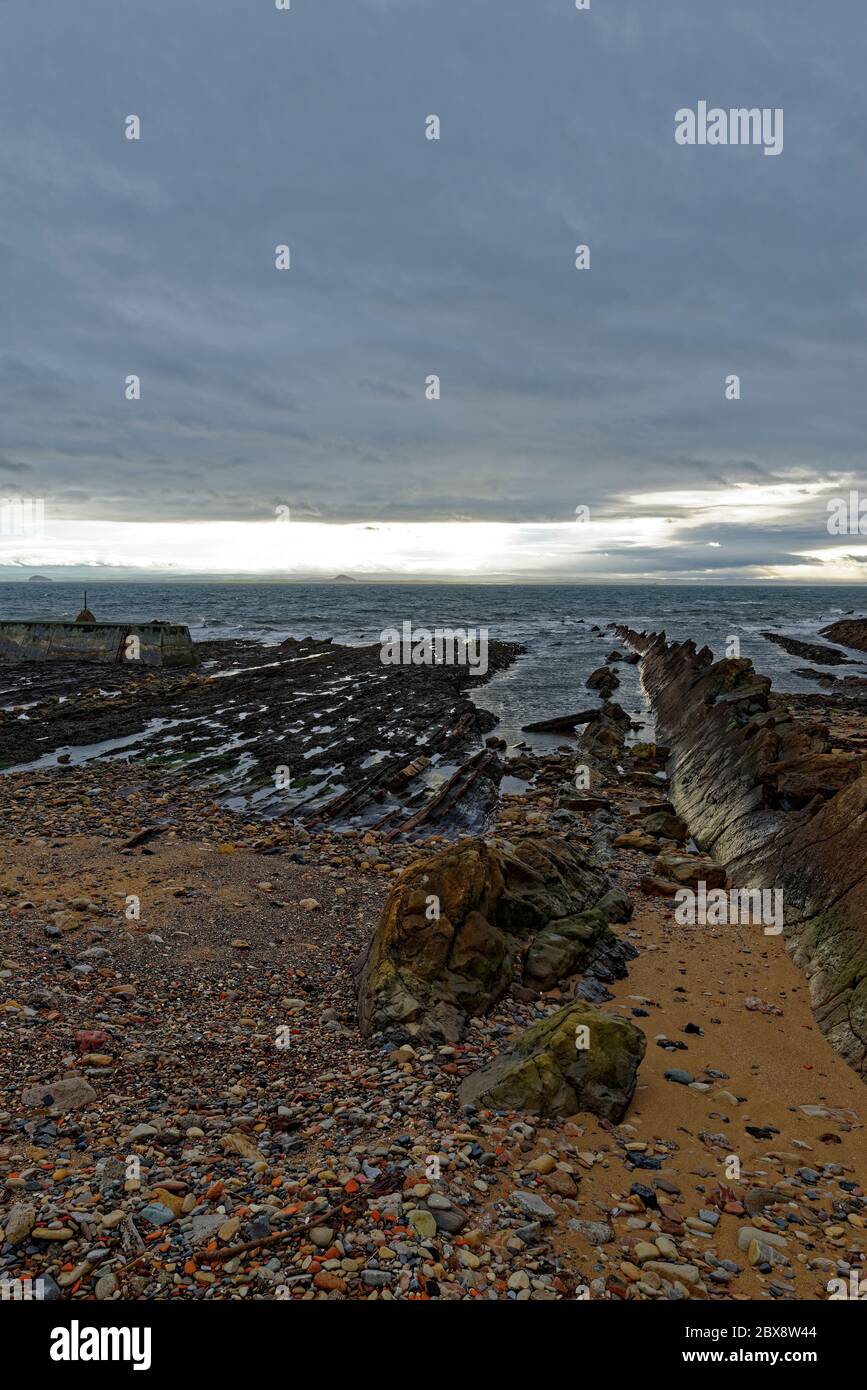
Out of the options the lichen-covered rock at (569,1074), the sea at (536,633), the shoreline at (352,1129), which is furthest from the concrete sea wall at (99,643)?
the lichen-covered rock at (569,1074)

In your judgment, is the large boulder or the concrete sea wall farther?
the concrete sea wall

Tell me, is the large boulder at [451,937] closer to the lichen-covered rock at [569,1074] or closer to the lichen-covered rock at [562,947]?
the lichen-covered rock at [562,947]

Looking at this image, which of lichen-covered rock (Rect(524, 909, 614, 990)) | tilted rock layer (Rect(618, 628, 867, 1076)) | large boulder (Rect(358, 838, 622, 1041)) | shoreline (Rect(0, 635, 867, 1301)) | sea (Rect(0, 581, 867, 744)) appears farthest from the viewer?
sea (Rect(0, 581, 867, 744))

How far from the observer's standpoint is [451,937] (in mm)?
9180

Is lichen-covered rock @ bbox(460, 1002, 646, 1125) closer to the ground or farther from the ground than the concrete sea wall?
closer to the ground

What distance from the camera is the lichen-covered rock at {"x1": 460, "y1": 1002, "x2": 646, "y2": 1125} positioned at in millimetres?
6660

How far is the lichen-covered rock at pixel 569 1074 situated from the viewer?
666 centimetres

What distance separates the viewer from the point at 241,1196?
5398 mm

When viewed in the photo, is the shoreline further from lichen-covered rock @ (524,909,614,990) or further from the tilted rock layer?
the tilted rock layer

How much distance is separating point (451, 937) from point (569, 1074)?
2638 millimetres

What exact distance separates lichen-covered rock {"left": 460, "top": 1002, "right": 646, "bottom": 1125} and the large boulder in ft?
3.74

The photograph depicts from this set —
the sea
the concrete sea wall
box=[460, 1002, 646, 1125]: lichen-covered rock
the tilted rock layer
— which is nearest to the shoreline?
box=[460, 1002, 646, 1125]: lichen-covered rock

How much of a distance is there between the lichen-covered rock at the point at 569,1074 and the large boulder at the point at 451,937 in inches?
44.9

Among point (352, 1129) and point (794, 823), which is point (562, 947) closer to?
point (352, 1129)
